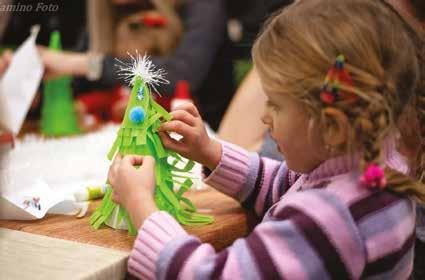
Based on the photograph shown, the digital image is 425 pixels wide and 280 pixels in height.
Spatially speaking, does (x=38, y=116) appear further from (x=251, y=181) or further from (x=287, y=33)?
(x=287, y=33)

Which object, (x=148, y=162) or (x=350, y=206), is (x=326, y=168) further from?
(x=148, y=162)

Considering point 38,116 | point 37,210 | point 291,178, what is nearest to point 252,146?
point 291,178

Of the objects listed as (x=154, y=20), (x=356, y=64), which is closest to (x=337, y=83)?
(x=356, y=64)

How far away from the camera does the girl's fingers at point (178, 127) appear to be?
2.54 feet

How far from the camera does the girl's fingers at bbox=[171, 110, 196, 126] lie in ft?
2.63

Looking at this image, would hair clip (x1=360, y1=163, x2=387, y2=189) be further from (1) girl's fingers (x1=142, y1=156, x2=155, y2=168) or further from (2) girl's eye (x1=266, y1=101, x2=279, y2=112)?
(1) girl's fingers (x1=142, y1=156, x2=155, y2=168)

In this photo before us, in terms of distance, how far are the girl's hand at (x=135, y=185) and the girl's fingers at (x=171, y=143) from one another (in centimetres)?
4

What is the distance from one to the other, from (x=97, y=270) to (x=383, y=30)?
0.39 metres

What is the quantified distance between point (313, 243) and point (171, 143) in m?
0.26

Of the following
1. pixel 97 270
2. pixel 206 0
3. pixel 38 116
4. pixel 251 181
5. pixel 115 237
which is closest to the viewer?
pixel 97 270

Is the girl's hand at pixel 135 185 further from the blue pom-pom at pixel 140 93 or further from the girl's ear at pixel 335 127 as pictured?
the girl's ear at pixel 335 127

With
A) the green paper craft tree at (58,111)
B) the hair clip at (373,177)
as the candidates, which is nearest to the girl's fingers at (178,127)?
the hair clip at (373,177)

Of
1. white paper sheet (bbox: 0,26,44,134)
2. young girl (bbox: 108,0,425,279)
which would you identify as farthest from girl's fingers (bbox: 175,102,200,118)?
white paper sheet (bbox: 0,26,44,134)

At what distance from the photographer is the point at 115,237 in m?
0.73
